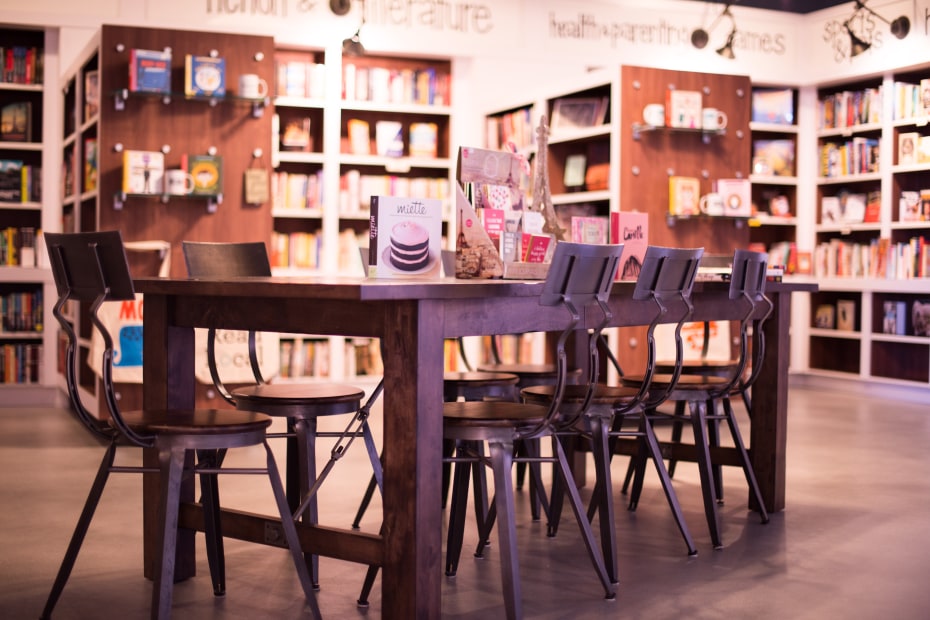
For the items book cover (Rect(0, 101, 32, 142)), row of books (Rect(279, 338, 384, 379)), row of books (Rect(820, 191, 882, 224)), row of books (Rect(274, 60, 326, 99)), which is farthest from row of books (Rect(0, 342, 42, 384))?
row of books (Rect(820, 191, 882, 224))

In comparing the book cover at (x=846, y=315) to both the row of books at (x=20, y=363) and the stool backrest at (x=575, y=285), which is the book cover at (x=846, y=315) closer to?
the row of books at (x=20, y=363)

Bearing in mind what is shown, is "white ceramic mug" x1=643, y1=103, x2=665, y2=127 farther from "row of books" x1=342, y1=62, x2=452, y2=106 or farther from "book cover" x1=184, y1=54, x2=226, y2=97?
"book cover" x1=184, y1=54, x2=226, y2=97

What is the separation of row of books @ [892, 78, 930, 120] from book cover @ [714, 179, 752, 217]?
7.59 feet

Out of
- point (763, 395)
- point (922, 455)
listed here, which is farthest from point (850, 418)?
point (763, 395)

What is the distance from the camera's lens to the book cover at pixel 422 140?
7.96 m

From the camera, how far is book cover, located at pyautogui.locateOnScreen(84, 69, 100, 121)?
615 centimetres

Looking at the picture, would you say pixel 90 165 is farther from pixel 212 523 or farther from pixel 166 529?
pixel 166 529

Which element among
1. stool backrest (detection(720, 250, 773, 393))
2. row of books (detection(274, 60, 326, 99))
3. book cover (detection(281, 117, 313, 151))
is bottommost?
stool backrest (detection(720, 250, 773, 393))

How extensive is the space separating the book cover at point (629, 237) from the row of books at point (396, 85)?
4050 millimetres

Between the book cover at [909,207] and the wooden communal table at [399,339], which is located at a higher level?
the book cover at [909,207]

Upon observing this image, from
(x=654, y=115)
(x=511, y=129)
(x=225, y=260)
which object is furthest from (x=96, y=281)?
(x=511, y=129)

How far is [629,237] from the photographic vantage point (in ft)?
13.6

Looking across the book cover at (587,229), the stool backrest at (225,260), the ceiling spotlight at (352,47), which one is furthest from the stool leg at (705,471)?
the ceiling spotlight at (352,47)

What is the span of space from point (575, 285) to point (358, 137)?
17.3 ft
